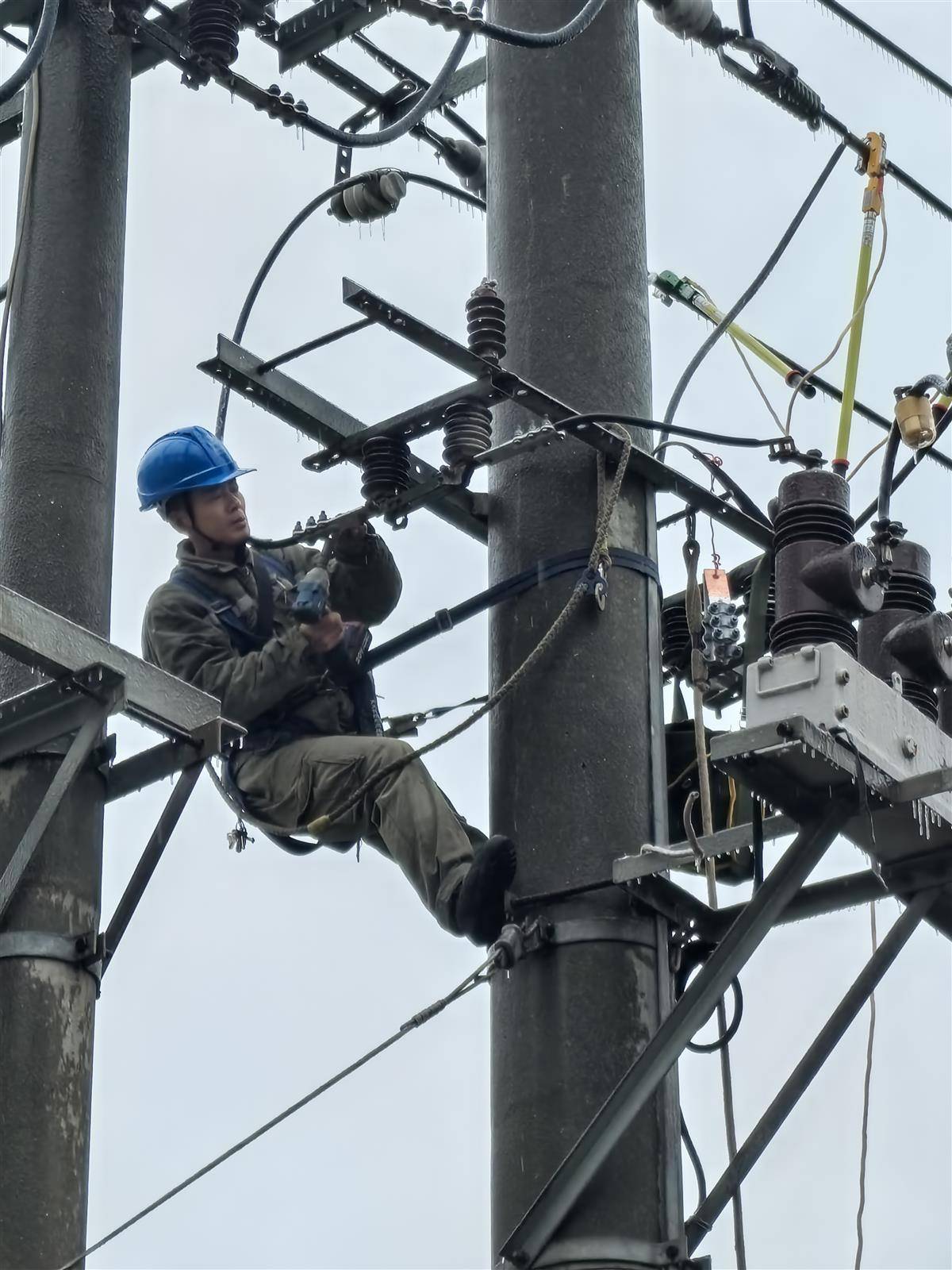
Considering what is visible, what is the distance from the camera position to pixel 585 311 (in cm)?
A: 920

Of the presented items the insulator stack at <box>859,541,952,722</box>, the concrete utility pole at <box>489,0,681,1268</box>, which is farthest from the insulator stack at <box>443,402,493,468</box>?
the insulator stack at <box>859,541,952,722</box>

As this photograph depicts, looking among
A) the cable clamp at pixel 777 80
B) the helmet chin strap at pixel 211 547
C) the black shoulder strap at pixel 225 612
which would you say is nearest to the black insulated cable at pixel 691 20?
the cable clamp at pixel 777 80

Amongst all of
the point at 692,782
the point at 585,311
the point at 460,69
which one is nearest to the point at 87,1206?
the point at 692,782

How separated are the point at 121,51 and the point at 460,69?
288 centimetres

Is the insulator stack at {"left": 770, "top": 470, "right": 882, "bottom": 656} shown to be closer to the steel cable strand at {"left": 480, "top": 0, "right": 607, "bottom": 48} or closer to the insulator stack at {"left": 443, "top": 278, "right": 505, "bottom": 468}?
the insulator stack at {"left": 443, "top": 278, "right": 505, "bottom": 468}

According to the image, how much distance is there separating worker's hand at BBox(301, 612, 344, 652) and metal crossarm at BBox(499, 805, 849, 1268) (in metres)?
1.84

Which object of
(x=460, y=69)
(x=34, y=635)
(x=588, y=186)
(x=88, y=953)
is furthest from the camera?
(x=460, y=69)

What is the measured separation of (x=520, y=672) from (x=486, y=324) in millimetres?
1168

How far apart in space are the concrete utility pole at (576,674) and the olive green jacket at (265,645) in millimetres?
505

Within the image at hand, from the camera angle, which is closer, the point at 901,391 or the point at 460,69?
the point at 901,391

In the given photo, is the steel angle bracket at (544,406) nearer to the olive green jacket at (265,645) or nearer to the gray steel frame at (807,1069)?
the olive green jacket at (265,645)

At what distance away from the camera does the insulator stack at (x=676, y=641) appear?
944 centimetres

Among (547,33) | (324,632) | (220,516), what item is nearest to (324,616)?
(324,632)

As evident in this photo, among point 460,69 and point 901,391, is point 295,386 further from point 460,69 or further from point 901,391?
point 460,69
